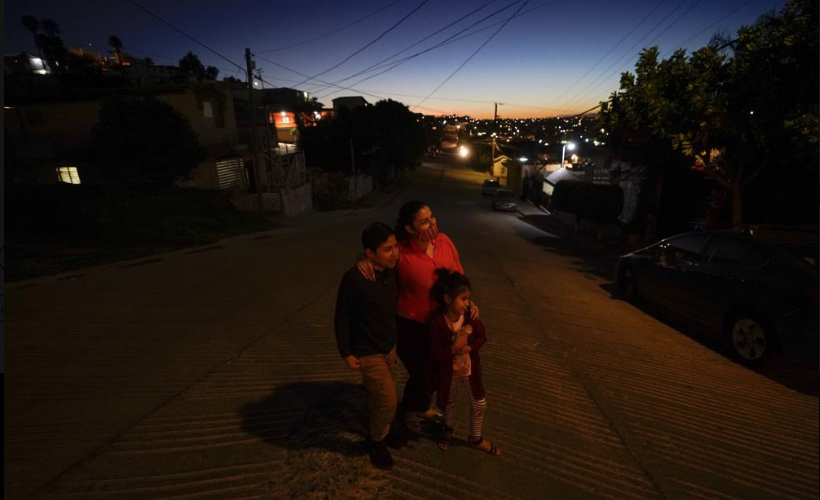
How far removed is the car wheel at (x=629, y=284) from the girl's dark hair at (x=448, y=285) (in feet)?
22.0

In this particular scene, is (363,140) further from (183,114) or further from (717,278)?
(717,278)

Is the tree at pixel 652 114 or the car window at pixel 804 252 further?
the tree at pixel 652 114

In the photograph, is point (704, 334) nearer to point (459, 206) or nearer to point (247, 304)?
point (247, 304)

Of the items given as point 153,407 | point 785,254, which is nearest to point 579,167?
point 785,254

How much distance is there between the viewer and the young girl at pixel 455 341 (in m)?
2.79

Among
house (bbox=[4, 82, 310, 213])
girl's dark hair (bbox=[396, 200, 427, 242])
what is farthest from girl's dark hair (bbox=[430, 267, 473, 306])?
A: house (bbox=[4, 82, 310, 213])

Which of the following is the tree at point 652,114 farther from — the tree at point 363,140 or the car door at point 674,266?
the tree at point 363,140

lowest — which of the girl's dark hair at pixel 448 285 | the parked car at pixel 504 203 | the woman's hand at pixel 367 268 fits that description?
the parked car at pixel 504 203

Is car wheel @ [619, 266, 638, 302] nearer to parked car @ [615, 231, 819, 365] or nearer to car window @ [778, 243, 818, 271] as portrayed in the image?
parked car @ [615, 231, 819, 365]

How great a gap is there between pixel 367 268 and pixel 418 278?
0.42 metres

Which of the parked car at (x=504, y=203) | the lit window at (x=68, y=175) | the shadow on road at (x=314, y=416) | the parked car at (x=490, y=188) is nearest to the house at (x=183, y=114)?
the lit window at (x=68, y=175)

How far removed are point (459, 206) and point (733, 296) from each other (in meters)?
27.6

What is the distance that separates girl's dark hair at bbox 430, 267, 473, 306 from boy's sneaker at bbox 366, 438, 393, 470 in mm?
1134

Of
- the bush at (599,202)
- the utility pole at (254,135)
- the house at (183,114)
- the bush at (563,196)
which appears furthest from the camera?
the bush at (563,196)
